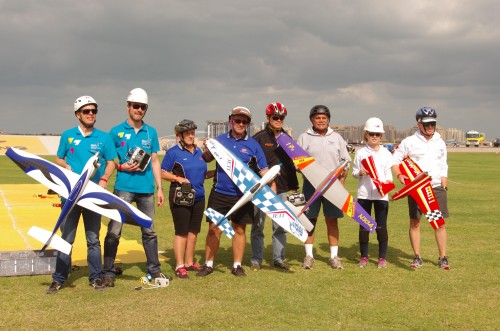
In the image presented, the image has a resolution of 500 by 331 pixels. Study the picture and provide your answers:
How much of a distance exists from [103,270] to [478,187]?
16038 mm

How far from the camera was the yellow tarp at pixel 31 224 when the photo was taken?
24.2 ft

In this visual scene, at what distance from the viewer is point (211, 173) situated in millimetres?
6617

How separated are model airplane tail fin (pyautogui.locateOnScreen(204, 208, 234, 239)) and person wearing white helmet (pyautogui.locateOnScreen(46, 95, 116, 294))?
4.31 ft

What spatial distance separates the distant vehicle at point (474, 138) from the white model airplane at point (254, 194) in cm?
9056

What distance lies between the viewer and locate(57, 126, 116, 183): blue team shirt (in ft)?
18.2

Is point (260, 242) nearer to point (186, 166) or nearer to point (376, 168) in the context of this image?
point (186, 166)

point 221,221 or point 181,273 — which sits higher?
point 221,221

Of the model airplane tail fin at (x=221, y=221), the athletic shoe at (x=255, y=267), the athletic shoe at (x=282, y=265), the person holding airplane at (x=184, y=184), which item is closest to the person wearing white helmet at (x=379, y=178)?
the athletic shoe at (x=282, y=265)

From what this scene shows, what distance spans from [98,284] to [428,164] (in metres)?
4.55

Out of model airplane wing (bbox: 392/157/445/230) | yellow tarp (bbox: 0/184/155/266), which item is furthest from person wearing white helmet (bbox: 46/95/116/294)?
model airplane wing (bbox: 392/157/445/230)

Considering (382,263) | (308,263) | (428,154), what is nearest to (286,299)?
(308,263)

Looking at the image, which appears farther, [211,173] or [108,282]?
[211,173]

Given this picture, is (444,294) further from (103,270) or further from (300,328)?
(103,270)

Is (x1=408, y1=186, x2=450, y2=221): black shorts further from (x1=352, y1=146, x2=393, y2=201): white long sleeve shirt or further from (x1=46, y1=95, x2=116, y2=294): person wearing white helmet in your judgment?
(x1=46, y1=95, x2=116, y2=294): person wearing white helmet
